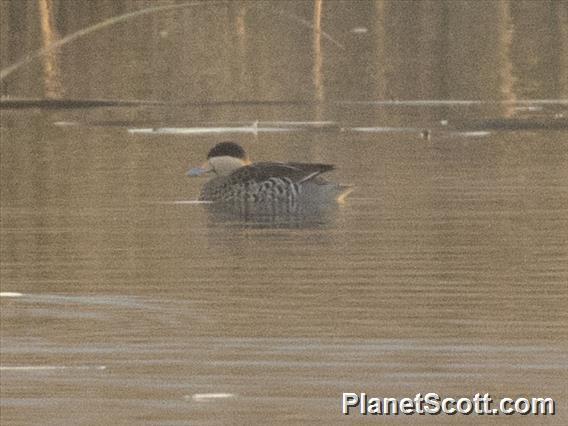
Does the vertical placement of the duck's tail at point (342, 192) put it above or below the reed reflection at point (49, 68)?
below

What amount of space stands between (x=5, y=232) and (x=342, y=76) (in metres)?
15.7

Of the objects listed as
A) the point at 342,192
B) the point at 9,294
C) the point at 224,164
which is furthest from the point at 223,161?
the point at 9,294

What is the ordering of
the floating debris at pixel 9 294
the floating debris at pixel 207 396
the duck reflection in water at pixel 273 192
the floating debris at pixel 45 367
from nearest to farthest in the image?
the floating debris at pixel 207 396 < the floating debris at pixel 45 367 < the floating debris at pixel 9 294 < the duck reflection in water at pixel 273 192

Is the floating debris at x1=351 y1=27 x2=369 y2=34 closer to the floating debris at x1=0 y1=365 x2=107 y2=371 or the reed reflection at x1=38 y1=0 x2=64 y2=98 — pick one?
the reed reflection at x1=38 y1=0 x2=64 y2=98

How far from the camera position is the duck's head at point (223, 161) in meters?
18.0

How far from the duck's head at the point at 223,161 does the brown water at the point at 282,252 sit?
14cm

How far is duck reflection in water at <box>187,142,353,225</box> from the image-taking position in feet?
53.7

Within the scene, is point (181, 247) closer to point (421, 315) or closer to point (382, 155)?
point (421, 315)

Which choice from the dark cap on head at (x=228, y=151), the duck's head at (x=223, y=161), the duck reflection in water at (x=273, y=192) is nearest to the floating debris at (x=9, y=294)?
the duck reflection in water at (x=273, y=192)

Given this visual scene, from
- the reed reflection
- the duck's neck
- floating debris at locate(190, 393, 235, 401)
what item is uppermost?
the reed reflection

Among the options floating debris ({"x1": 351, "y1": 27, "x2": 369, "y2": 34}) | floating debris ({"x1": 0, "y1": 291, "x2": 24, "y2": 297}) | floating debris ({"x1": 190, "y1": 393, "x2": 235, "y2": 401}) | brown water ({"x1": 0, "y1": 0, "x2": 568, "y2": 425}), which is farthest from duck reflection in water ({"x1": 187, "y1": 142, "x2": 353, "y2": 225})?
floating debris ({"x1": 351, "y1": 27, "x2": 369, "y2": 34})

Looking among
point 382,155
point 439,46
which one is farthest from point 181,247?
point 439,46

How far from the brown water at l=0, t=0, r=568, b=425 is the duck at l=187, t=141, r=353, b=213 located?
23 cm

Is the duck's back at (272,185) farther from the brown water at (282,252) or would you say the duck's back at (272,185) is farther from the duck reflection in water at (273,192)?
the brown water at (282,252)
